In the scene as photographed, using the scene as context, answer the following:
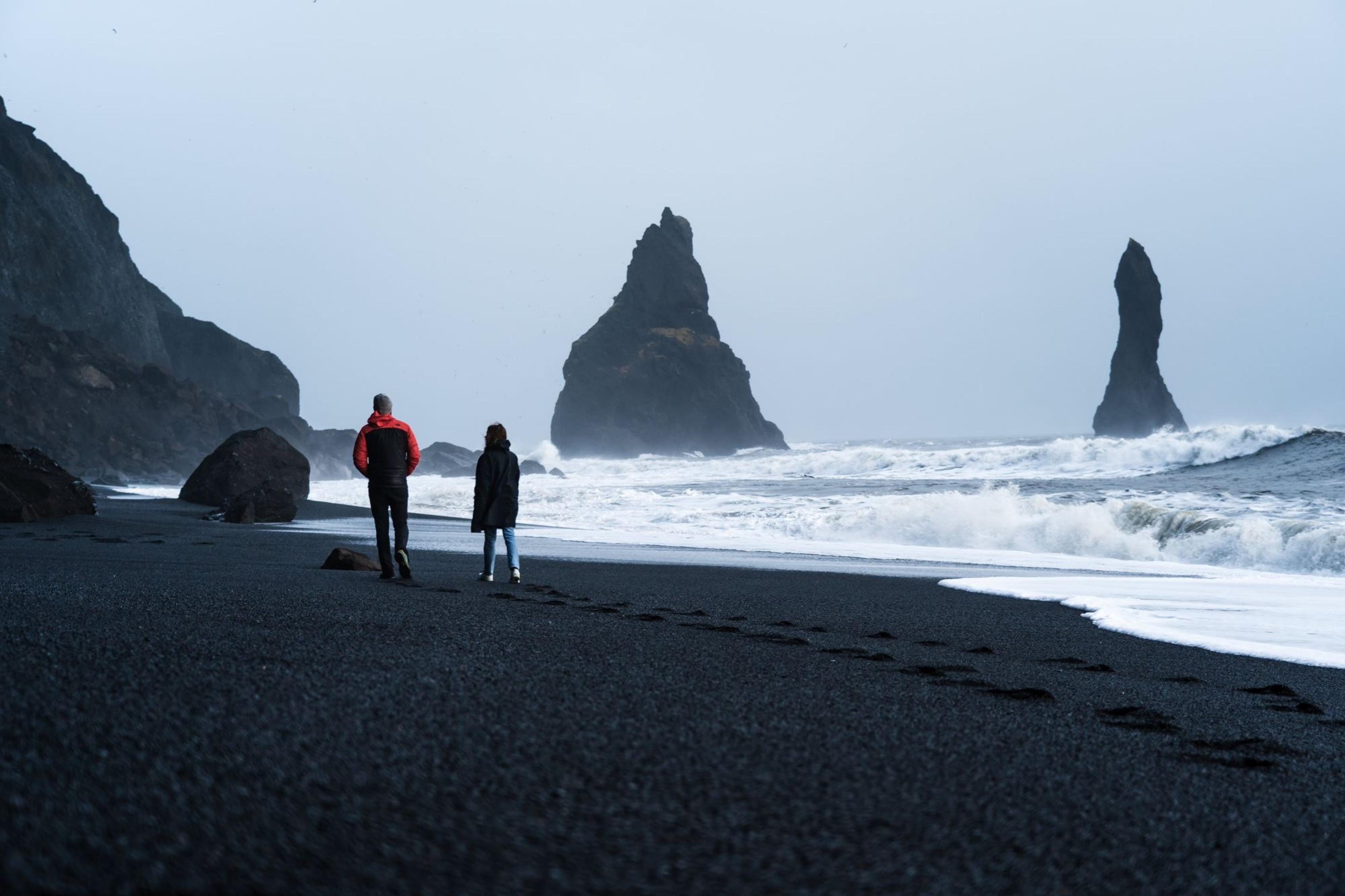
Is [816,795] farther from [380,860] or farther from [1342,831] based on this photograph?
[1342,831]

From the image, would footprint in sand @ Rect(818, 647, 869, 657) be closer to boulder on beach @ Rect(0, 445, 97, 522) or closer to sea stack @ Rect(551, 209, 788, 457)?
boulder on beach @ Rect(0, 445, 97, 522)

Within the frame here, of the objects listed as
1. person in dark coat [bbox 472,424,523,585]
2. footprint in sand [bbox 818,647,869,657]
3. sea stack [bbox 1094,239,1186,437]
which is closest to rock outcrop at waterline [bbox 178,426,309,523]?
person in dark coat [bbox 472,424,523,585]

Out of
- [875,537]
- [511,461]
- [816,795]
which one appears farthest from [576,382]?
[816,795]

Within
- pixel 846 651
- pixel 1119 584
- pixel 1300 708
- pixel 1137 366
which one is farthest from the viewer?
pixel 1137 366

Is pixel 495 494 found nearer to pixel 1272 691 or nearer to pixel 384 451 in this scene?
pixel 384 451

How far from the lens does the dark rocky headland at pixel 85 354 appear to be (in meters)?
44.7

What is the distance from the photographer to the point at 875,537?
1756 centimetres

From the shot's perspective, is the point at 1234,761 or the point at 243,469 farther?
the point at 243,469

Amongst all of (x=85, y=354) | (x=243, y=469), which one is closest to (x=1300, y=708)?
(x=243, y=469)

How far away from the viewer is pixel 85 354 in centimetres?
4866

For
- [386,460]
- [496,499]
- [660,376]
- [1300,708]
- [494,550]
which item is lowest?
[1300,708]

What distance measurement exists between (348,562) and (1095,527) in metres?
11.9

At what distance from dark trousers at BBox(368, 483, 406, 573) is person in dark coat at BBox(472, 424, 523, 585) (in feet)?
2.21

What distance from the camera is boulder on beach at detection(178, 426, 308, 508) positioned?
65.3 feet
